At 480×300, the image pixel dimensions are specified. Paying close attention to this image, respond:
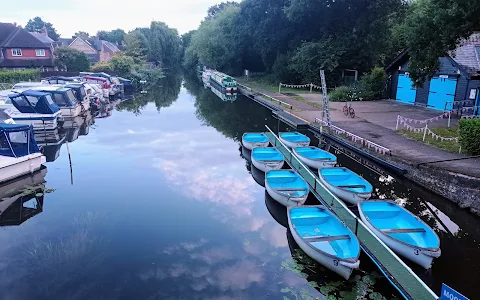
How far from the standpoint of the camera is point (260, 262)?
1019 cm

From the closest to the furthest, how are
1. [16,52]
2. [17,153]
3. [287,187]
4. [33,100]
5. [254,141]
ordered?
1. [287,187]
2. [17,153]
3. [254,141]
4. [33,100]
5. [16,52]

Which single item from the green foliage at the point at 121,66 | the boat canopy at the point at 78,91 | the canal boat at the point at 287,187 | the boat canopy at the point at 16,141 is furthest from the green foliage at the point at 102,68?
the canal boat at the point at 287,187

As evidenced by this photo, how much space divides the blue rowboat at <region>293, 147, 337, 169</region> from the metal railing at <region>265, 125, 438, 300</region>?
227 centimetres

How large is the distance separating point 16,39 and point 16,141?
44.5 metres

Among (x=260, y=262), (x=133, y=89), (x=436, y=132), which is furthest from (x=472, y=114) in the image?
(x=133, y=89)

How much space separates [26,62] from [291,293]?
55591mm

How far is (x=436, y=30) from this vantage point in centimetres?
1534

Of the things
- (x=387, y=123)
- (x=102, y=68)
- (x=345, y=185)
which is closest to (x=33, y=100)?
(x=345, y=185)

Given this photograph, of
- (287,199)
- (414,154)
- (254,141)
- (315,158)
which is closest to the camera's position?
(287,199)

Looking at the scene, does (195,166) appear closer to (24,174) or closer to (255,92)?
(24,174)

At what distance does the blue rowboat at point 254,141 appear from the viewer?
64.2ft

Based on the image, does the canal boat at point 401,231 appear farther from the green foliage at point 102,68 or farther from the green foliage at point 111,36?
the green foliage at point 111,36

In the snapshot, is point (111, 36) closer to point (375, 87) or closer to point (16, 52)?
point (16, 52)

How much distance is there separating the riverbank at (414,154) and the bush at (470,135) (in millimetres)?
473
